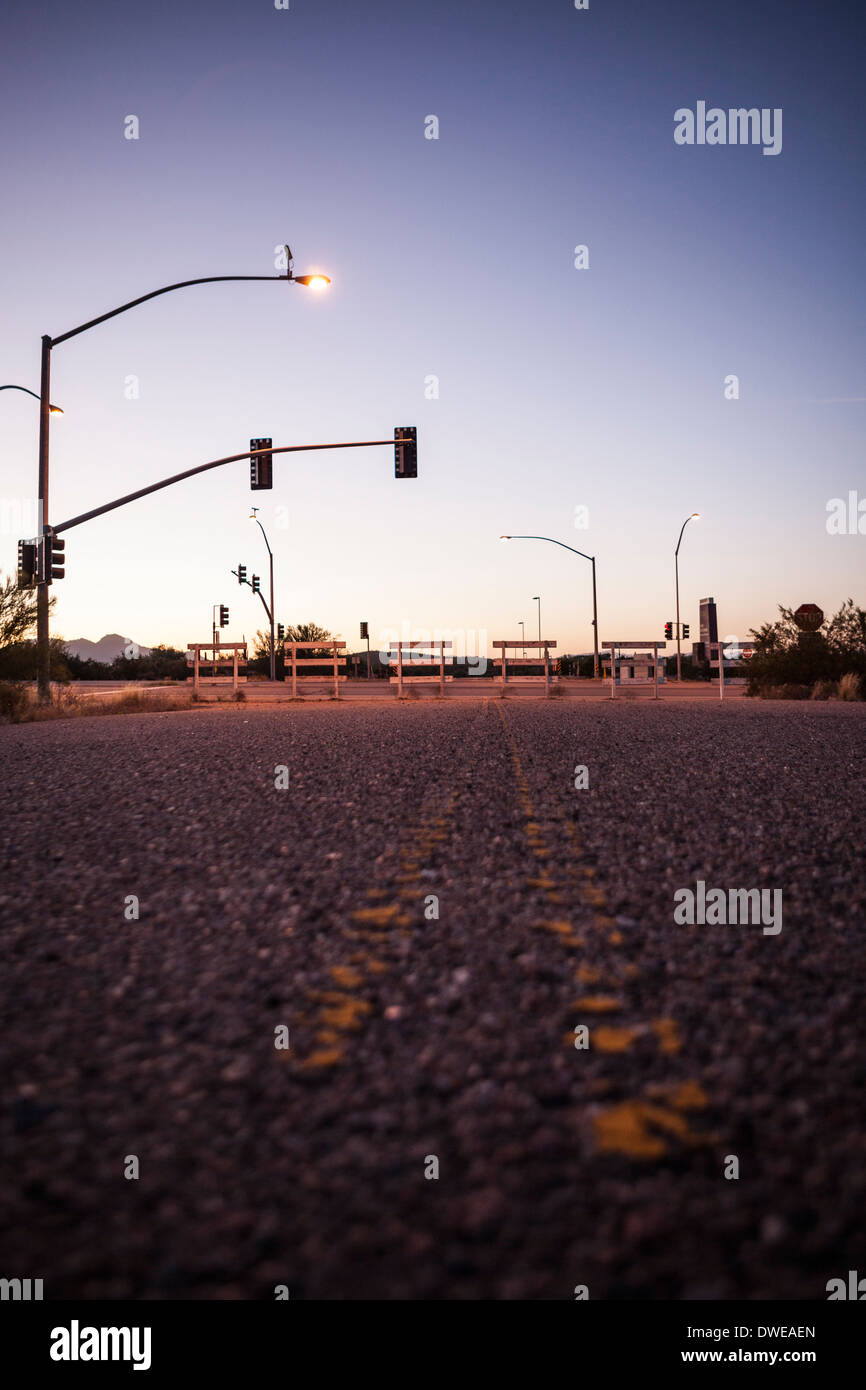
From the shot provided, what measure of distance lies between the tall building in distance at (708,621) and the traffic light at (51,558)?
204ft

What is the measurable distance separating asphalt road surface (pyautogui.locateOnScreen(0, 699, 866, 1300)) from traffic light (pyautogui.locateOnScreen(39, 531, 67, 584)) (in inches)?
640

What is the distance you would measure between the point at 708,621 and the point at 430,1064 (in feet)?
277

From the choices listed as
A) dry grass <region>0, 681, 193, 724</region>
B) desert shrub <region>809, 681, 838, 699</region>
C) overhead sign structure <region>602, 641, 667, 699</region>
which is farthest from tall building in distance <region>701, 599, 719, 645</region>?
dry grass <region>0, 681, 193, 724</region>

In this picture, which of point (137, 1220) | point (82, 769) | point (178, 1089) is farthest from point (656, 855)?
point (82, 769)

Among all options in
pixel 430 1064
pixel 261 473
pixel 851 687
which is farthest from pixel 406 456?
pixel 430 1064

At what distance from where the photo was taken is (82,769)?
7574 millimetres

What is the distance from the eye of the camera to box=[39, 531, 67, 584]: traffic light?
18.9 metres

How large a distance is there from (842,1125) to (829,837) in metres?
3.23

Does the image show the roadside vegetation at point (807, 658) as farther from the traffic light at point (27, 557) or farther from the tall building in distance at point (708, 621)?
the tall building in distance at point (708, 621)

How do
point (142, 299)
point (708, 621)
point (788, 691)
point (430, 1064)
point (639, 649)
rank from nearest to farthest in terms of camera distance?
point (430, 1064), point (142, 299), point (788, 691), point (639, 649), point (708, 621)

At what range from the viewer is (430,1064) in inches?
77.6

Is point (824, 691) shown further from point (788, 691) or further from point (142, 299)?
point (142, 299)

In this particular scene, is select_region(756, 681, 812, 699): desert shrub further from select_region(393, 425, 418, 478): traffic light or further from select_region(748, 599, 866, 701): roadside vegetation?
select_region(393, 425, 418, 478): traffic light

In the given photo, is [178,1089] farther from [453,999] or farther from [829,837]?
[829,837]
